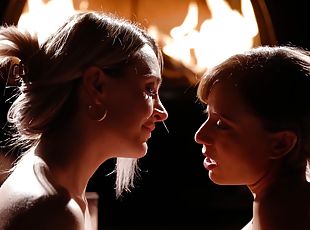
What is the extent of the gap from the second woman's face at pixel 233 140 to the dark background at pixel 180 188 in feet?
1.93

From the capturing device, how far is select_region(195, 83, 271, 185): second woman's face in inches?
40.6

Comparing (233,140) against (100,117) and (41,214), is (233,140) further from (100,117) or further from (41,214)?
(41,214)

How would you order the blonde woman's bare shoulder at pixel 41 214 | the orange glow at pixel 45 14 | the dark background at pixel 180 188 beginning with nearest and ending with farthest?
1. the blonde woman's bare shoulder at pixel 41 214
2. the orange glow at pixel 45 14
3. the dark background at pixel 180 188

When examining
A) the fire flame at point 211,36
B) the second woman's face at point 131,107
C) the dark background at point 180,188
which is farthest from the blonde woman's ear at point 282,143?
the dark background at point 180,188

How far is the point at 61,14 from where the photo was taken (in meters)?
1.46

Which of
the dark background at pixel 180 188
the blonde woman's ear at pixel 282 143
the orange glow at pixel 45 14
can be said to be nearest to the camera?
the blonde woman's ear at pixel 282 143

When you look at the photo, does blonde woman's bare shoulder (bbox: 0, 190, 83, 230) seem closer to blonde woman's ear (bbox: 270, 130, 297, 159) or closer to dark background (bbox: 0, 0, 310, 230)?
blonde woman's ear (bbox: 270, 130, 297, 159)

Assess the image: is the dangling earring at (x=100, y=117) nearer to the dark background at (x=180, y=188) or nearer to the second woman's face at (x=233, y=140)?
the second woman's face at (x=233, y=140)

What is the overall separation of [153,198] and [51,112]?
28.8 inches

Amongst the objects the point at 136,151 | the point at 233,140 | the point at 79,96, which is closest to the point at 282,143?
the point at 233,140

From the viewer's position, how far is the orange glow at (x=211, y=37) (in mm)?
1534

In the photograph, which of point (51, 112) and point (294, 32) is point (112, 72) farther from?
point (294, 32)

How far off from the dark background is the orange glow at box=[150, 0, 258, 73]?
0.47 feet

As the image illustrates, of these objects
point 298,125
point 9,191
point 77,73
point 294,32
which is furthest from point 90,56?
point 294,32
